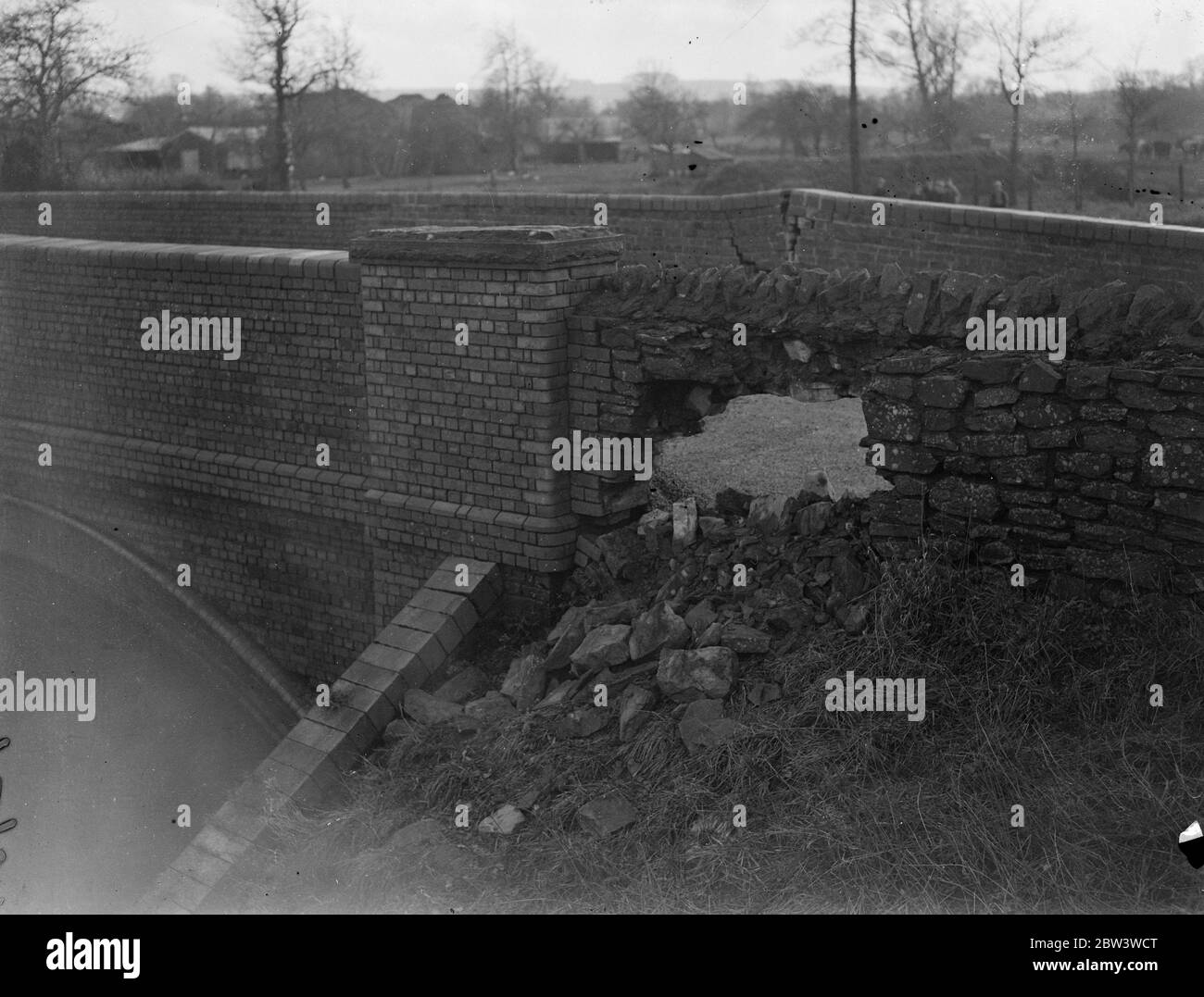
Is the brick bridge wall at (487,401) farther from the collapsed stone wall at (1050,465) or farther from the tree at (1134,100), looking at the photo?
the tree at (1134,100)

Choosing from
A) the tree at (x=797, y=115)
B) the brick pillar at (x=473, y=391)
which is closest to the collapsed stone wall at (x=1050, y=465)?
the brick pillar at (x=473, y=391)

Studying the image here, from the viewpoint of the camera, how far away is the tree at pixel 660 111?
10172 millimetres

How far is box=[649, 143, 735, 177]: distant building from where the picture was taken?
562 inches

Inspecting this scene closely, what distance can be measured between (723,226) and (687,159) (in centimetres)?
326

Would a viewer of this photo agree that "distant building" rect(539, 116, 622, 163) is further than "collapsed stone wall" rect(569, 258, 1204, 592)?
Yes

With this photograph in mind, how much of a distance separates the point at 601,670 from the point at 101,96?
23.8 feet

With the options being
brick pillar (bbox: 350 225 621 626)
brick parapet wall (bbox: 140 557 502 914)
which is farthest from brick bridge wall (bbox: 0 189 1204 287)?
brick parapet wall (bbox: 140 557 502 914)

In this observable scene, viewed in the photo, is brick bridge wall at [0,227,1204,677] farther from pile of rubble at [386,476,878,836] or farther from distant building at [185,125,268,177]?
distant building at [185,125,268,177]

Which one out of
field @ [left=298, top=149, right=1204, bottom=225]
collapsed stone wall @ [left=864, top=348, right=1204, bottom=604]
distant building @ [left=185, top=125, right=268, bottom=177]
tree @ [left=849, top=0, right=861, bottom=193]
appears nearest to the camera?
collapsed stone wall @ [left=864, top=348, right=1204, bottom=604]

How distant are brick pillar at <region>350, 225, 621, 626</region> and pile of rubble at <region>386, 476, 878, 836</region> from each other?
0.45 meters

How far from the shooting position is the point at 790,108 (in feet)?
41.9

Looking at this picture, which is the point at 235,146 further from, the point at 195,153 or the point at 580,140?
the point at 580,140

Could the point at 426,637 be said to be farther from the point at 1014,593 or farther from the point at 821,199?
the point at 821,199

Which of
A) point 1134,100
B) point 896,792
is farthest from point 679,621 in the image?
point 1134,100
